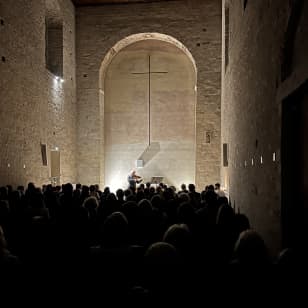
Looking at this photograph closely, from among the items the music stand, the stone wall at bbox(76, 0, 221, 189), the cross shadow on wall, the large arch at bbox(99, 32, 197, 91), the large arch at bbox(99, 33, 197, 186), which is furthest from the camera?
the cross shadow on wall

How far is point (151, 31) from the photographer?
2136 centimetres

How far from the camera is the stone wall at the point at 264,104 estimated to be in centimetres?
583

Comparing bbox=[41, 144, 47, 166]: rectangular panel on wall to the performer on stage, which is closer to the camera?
bbox=[41, 144, 47, 166]: rectangular panel on wall

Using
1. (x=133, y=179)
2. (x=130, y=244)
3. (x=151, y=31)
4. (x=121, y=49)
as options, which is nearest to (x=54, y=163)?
(x=133, y=179)

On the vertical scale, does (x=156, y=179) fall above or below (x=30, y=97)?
below

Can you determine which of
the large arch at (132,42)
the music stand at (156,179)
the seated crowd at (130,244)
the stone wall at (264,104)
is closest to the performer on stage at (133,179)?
the music stand at (156,179)

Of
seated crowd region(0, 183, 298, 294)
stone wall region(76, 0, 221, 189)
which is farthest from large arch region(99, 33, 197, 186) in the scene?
seated crowd region(0, 183, 298, 294)

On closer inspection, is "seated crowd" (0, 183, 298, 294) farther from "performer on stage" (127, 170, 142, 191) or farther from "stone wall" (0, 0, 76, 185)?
"performer on stage" (127, 170, 142, 191)

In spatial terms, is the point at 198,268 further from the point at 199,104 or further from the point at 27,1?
the point at 199,104

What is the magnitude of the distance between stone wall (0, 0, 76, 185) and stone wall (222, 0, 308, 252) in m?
8.06

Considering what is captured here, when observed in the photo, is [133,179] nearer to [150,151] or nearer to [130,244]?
[150,151]

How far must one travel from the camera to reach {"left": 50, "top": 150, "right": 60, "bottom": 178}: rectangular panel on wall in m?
18.4

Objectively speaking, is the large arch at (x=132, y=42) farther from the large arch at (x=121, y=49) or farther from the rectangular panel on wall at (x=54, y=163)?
the rectangular panel on wall at (x=54, y=163)

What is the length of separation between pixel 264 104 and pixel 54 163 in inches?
518
